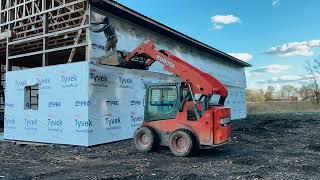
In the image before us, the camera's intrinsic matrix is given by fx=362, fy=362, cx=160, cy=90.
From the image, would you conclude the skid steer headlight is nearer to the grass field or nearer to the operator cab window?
the operator cab window

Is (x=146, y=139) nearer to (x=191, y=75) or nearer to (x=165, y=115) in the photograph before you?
(x=165, y=115)

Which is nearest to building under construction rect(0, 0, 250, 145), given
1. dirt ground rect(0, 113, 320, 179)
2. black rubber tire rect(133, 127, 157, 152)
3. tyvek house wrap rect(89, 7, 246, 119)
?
tyvek house wrap rect(89, 7, 246, 119)

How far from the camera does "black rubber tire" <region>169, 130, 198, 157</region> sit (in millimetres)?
9977

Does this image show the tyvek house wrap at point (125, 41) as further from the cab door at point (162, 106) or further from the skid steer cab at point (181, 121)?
the skid steer cab at point (181, 121)

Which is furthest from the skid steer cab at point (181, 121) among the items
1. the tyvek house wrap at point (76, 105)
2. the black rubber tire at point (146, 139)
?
the tyvek house wrap at point (76, 105)

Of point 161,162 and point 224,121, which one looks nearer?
point 161,162

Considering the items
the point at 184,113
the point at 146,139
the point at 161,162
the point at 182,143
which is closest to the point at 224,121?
the point at 184,113

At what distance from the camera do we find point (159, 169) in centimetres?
869

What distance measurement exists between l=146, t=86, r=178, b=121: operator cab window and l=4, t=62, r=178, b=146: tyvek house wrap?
2.69 m

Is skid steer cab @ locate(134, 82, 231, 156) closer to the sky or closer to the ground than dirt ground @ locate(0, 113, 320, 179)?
closer to the sky

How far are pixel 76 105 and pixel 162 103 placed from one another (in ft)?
12.2

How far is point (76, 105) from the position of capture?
1295cm

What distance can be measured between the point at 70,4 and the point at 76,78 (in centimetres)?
294

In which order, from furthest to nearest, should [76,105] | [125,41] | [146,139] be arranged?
[125,41]
[76,105]
[146,139]
